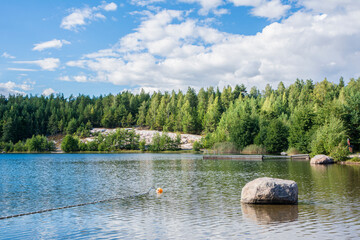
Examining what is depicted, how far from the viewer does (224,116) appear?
133500mm

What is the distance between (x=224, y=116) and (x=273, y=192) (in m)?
116

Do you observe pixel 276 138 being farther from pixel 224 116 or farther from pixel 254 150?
pixel 224 116

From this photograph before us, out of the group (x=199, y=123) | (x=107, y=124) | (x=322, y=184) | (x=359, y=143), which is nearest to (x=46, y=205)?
(x=322, y=184)

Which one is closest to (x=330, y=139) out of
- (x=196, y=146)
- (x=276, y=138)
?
(x=276, y=138)

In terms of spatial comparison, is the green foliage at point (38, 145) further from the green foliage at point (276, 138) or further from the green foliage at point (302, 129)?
the green foliage at point (302, 129)

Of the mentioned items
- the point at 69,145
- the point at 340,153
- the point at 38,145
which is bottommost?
the point at 340,153

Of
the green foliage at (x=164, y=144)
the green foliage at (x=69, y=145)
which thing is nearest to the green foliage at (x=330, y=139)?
the green foliage at (x=164, y=144)

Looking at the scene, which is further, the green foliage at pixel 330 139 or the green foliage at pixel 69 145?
the green foliage at pixel 69 145

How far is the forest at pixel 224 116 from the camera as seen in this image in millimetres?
83806

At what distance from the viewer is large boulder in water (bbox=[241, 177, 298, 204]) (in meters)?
18.4

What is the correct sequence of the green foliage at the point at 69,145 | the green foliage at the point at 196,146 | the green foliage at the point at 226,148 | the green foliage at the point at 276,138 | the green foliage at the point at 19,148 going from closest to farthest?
the green foliage at the point at 276,138 → the green foliage at the point at 226,148 → the green foliage at the point at 196,146 → the green foliage at the point at 69,145 → the green foliage at the point at 19,148

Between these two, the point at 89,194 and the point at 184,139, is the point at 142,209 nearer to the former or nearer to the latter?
the point at 89,194

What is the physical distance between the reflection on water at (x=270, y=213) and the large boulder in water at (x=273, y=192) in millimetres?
347

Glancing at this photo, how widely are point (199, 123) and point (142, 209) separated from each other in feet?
474
